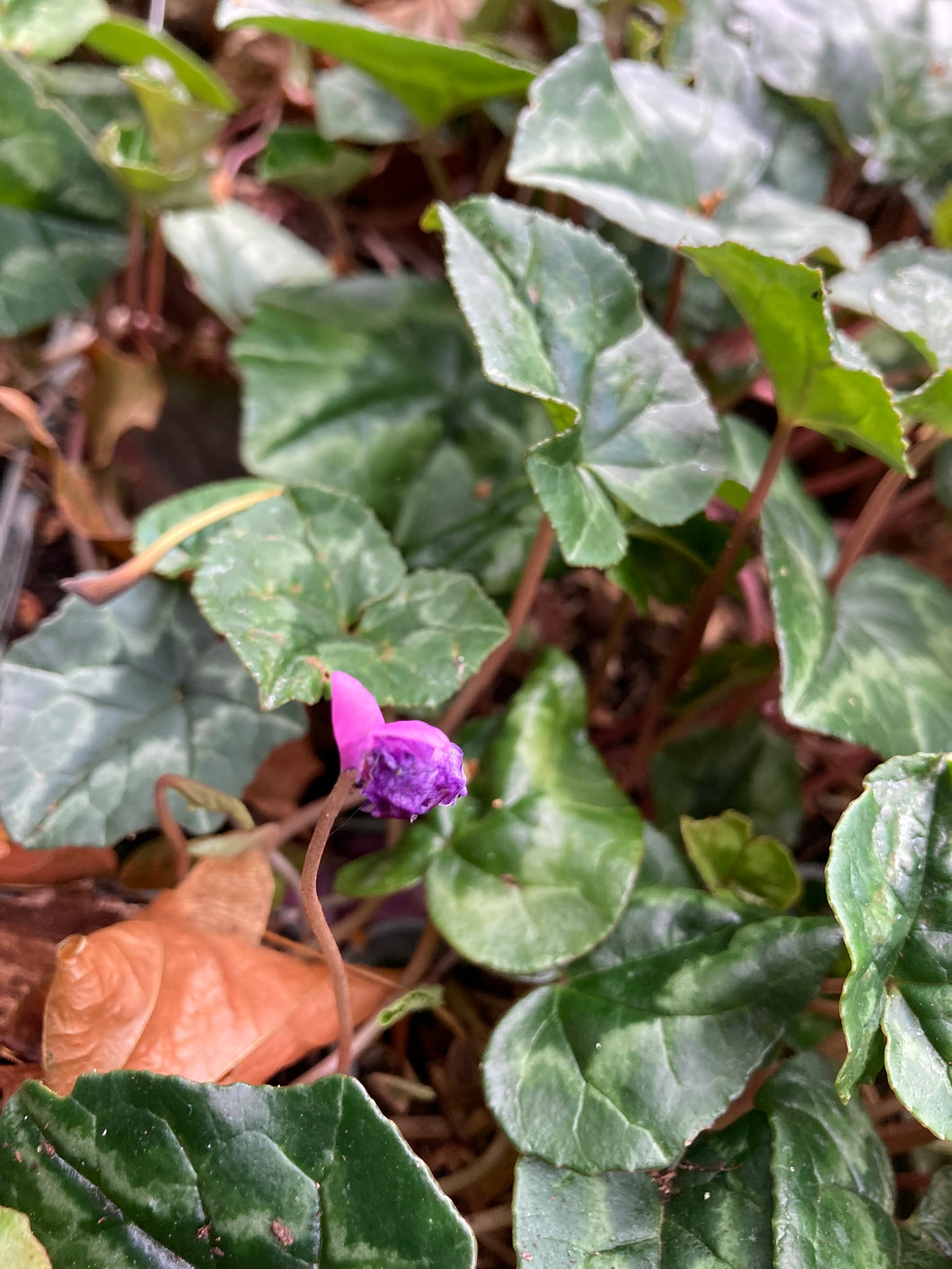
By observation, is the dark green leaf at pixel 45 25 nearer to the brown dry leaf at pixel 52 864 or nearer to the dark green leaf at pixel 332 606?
the dark green leaf at pixel 332 606

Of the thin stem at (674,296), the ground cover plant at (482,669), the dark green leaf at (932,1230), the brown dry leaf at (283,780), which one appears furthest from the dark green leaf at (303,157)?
the dark green leaf at (932,1230)

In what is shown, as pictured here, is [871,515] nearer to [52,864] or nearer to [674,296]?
[674,296]

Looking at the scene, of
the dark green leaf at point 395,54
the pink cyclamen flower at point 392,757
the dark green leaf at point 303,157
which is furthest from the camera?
the dark green leaf at point 303,157

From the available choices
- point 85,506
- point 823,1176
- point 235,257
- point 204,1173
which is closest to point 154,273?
point 235,257

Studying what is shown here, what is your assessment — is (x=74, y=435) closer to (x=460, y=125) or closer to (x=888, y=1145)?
(x=460, y=125)

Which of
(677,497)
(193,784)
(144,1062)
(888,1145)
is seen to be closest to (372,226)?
(677,497)

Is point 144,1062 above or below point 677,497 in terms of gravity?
below
